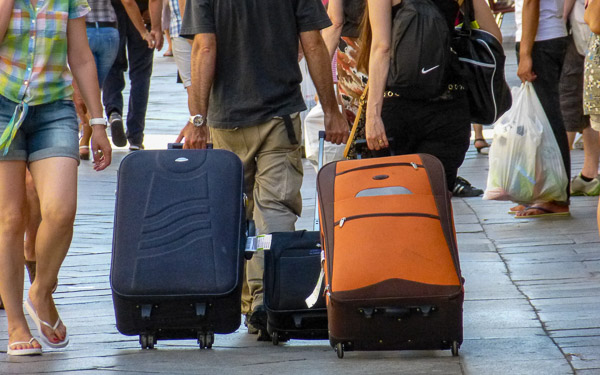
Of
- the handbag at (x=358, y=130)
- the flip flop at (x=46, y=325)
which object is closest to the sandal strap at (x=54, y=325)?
the flip flop at (x=46, y=325)

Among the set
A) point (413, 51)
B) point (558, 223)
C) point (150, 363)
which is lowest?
point (558, 223)

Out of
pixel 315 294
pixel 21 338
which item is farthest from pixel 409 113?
pixel 21 338

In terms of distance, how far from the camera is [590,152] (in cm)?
790

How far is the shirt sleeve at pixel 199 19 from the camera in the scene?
497 centimetres

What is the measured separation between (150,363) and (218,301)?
35 centimetres

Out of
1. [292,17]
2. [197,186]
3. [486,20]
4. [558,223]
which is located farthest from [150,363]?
[558,223]

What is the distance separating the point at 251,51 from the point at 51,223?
1152 mm

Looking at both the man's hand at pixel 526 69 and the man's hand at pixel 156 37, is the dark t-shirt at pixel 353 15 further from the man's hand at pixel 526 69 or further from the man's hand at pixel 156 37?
the man's hand at pixel 156 37

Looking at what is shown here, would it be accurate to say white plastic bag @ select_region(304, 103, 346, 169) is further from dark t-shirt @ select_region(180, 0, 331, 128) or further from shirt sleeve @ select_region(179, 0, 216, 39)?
shirt sleeve @ select_region(179, 0, 216, 39)

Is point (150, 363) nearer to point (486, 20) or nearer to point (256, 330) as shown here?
point (256, 330)

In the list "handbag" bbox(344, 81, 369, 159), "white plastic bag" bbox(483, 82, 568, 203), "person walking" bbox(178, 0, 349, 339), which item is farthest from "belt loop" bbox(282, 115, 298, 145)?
"white plastic bag" bbox(483, 82, 568, 203)

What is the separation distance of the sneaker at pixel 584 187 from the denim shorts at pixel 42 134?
438cm

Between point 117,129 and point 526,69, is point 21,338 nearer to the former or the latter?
point 526,69

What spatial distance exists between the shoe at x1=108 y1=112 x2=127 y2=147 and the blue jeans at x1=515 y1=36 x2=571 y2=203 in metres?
4.16
